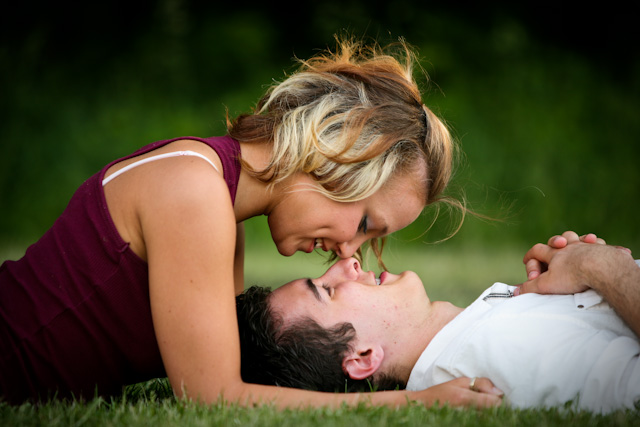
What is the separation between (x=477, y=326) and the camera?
2.78 meters

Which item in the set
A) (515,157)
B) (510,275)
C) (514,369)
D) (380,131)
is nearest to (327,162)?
(380,131)

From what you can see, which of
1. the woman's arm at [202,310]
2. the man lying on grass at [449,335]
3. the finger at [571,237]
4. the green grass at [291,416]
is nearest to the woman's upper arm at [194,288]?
the woman's arm at [202,310]

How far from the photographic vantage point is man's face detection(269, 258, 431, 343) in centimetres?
290

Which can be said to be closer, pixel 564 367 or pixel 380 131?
pixel 564 367

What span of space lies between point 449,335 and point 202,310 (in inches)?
40.2

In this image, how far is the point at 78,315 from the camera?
280 cm

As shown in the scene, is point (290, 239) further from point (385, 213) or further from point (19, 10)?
point (19, 10)

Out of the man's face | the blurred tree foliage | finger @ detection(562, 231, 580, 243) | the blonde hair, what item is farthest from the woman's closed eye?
the blurred tree foliage

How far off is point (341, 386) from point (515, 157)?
9706mm

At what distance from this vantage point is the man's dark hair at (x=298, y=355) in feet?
9.34

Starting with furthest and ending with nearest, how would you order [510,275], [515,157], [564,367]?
[515,157] → [510,275] → [564,367]

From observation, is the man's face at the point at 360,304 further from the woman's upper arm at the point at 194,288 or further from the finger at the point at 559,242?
the finger at the point at 559,242

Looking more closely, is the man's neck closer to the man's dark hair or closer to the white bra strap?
the man's dark hair

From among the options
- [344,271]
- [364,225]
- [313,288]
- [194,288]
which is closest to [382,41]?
[364,225]
